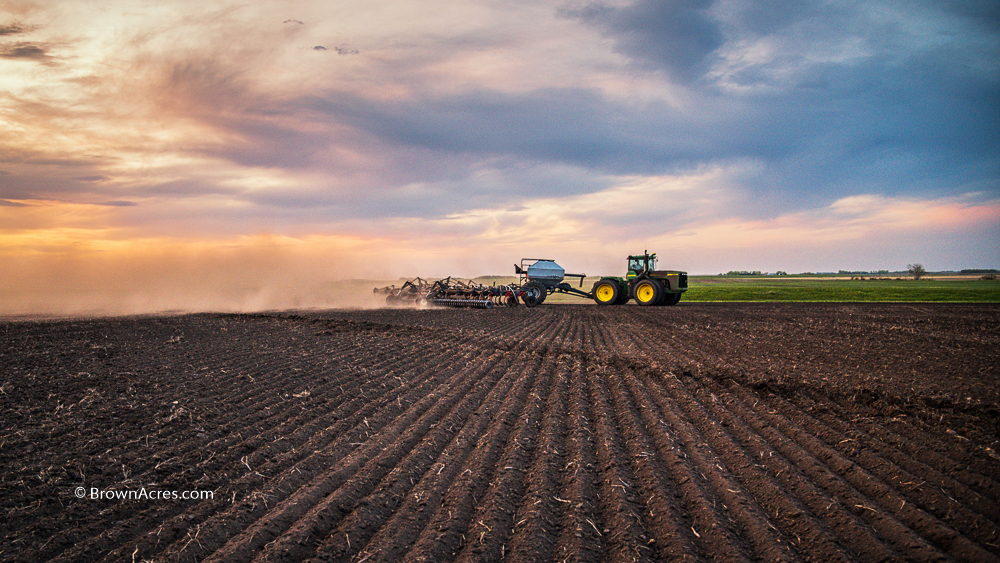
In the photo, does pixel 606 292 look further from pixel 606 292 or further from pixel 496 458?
pixel 496 458

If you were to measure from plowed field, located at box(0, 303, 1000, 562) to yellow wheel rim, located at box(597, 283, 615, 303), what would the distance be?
59.0 feet

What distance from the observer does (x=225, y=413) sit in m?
7.22

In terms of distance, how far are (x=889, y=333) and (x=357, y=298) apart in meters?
30.6

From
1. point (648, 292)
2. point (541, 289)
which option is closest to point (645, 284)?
point (648, 292)

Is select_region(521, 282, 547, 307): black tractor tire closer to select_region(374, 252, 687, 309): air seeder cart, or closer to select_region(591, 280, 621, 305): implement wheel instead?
select_region(374, 252, 687, 309): air seeder cart

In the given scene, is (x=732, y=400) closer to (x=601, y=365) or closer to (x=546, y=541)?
(x=601, y=365)

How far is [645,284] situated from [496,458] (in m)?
24.8

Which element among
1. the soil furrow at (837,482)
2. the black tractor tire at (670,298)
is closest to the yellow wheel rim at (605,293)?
the black tractor tire at (670,298)

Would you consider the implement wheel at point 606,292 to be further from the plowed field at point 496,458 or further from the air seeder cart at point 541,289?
the plowed field at point 496,458

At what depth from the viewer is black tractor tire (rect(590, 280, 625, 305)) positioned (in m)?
29.9

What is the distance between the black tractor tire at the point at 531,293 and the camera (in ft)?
101

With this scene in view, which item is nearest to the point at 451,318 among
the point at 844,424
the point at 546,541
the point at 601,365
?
the point at 601,365

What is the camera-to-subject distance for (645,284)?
2845 centimetres

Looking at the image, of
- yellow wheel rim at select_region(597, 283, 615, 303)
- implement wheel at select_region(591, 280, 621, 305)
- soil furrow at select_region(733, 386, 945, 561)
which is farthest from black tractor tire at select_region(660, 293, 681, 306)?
soil furrow at select_region(733, 386, 945, 561)
